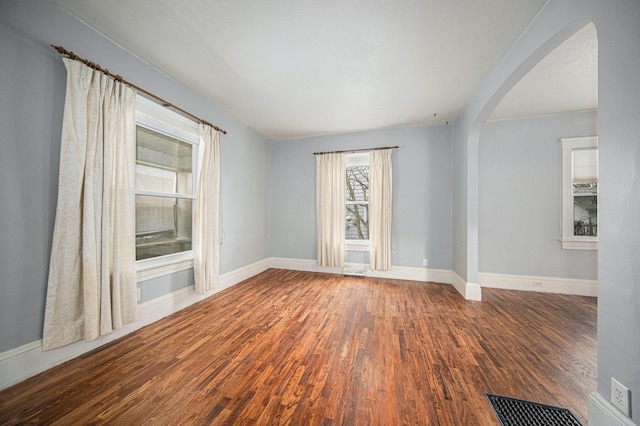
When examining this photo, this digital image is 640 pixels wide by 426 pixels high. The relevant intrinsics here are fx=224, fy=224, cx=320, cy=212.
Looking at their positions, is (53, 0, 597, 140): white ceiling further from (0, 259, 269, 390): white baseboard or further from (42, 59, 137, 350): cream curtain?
(0, 259, 269, 390): white baseboard

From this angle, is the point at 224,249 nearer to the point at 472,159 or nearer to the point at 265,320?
the point at 265,320

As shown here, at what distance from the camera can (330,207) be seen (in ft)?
14.5

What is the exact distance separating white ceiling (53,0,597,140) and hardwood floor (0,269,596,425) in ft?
8.80

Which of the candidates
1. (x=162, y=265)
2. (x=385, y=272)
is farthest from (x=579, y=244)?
(x=162, y=265)

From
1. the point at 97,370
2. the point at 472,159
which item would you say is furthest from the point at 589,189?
the point at 97,370

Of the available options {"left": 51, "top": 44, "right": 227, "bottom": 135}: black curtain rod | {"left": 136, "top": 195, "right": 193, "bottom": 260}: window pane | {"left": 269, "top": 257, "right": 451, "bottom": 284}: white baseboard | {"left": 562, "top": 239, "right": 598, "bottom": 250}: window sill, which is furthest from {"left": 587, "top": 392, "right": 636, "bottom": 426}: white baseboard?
{"left": 51, "top": 44, "right": 227, "bottom": 135}: black curtain rod

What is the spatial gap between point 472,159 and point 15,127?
4510 mm

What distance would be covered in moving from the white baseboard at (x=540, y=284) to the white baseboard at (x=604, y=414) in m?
2.83

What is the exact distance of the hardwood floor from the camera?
1.32 m

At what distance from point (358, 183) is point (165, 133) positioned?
318cm

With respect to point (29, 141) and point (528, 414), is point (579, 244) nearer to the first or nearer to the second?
point (528, 414)

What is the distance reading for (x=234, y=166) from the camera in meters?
3.74

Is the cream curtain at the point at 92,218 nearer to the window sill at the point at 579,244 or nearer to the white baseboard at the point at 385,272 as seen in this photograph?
the white baseboard at the point at 385,272

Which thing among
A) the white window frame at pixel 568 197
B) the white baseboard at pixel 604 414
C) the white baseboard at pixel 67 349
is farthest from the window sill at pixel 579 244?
the white baseboard at pixel 67 349
